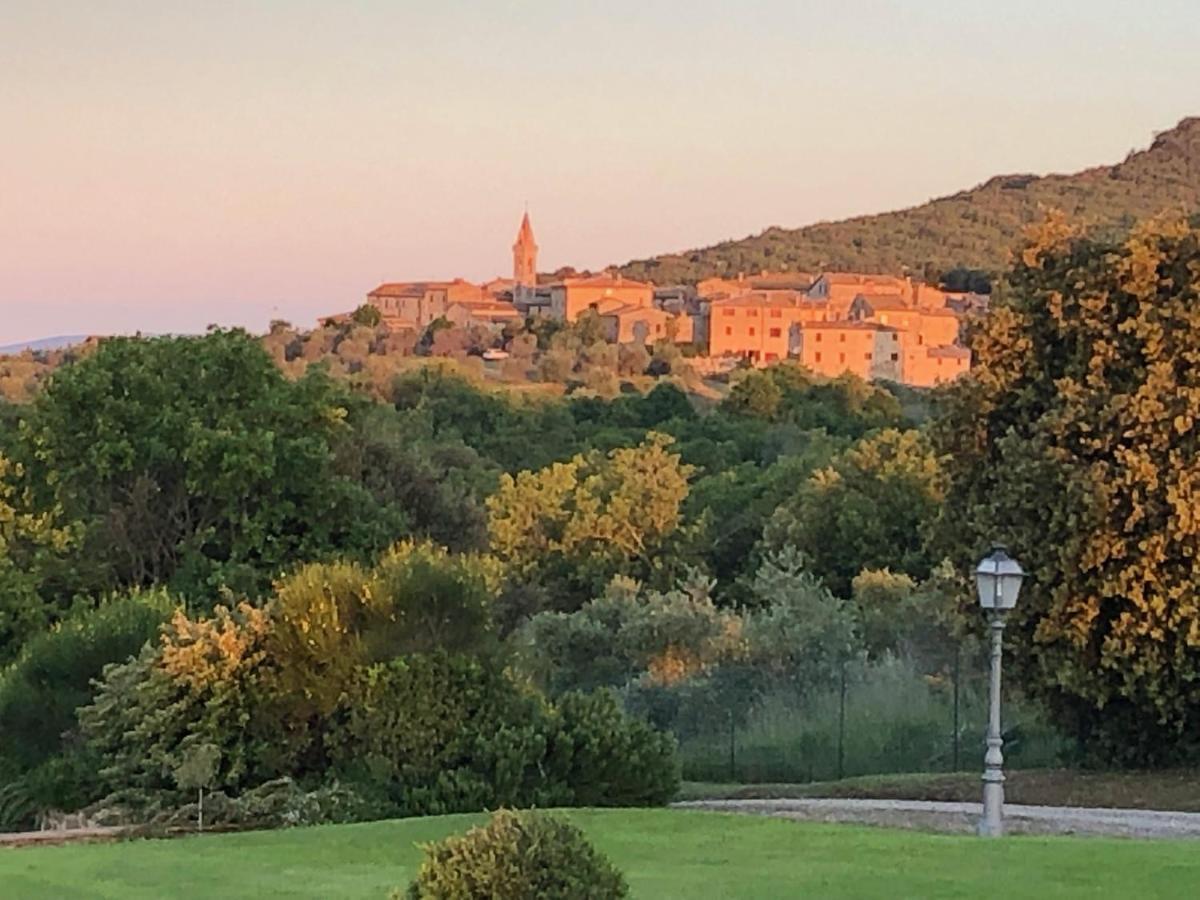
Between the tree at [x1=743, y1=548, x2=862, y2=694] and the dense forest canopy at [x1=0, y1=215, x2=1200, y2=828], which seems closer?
the dense forest canopy at [x1=0, y1=215, x2=1200, y2=828]

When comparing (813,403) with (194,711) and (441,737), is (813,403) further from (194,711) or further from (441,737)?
(441,737)

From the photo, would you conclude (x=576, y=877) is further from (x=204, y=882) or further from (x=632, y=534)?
(x=632, y=534)

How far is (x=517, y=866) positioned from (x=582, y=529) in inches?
1575

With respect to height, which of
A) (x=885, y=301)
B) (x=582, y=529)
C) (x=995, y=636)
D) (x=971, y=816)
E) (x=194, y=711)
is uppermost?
(x=885, y=301)

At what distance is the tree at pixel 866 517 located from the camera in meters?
41.1

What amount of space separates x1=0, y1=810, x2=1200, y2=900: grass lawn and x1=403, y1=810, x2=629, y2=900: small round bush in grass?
11.3 ft

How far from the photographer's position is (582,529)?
155 feet

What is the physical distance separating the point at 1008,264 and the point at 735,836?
1017cm

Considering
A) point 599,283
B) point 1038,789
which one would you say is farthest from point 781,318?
point 1038,789

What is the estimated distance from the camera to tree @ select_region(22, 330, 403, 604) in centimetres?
2738

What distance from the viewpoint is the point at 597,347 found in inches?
4259

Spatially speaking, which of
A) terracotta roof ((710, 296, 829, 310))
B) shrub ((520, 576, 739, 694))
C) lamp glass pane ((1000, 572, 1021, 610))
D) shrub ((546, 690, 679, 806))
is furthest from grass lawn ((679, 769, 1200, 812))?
terracotta roof ((710, 296, 829, 310))

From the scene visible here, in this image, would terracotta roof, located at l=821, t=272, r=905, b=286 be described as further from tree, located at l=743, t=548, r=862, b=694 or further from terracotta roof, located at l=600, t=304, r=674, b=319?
tree, located at l=743, t=548, r=862, b=694

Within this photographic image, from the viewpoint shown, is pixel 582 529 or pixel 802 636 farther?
pixel 582 529
